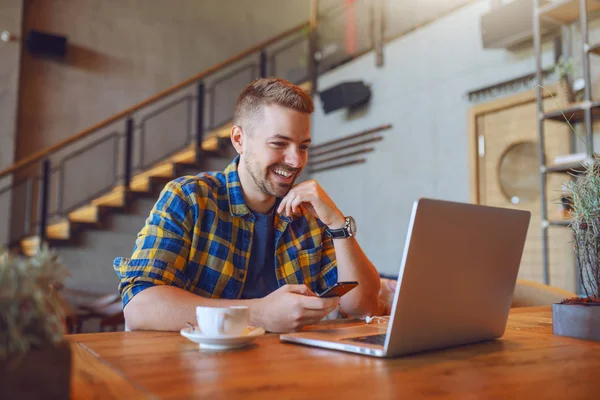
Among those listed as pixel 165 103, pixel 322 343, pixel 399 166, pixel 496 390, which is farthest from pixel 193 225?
pixel 165 103

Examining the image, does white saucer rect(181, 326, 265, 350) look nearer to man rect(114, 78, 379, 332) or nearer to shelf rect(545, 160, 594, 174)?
man rect(114, 78, 379, 332)

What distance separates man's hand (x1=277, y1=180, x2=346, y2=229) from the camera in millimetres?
1748

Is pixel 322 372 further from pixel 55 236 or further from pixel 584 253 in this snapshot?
pixel 55 236

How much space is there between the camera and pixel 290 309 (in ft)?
3.88

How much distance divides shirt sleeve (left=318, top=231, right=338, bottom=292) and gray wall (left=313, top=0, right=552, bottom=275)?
2715 millimetres

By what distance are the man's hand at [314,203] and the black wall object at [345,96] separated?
13.0 ft

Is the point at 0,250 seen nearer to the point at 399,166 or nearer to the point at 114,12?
the point at 399,166

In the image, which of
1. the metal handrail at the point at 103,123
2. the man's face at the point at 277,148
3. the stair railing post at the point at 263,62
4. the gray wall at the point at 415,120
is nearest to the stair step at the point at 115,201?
the metal handrail at the point at 103,123

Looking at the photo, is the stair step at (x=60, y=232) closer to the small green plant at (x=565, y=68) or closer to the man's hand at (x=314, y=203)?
the man's hand at (x=314, y=203)

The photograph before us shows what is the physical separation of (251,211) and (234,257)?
0.20m

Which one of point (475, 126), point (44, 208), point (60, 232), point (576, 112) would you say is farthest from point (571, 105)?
point (60, 232)

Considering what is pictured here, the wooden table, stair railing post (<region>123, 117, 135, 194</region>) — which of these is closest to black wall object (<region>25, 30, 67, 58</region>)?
stair railing post (<region>123, 117, 135, 194</region>)

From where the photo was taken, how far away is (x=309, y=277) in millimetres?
1903

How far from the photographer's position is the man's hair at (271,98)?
1814mm
